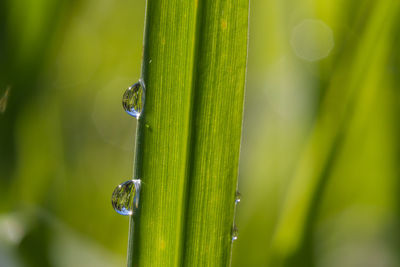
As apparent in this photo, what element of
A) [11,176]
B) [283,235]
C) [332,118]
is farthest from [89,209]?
[332,118]

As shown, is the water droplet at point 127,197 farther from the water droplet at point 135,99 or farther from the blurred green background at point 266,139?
the blurred green background at point 266,139

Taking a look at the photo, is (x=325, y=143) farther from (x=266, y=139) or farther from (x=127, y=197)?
(x=127, y=197)

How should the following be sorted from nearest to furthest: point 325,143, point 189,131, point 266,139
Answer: point 189,131 < point 325,143 < point 266,139

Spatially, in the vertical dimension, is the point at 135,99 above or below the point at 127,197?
above

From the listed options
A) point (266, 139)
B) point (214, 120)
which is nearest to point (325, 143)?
point (266, 139)

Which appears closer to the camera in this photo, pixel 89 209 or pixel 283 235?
pixel 283 235

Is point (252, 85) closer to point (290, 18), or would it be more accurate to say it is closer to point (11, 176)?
point (290, 18)

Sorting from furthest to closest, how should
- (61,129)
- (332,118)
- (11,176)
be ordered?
(61,129)
(11,176)
(332,118)

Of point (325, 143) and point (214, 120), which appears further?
point (325, 143)
